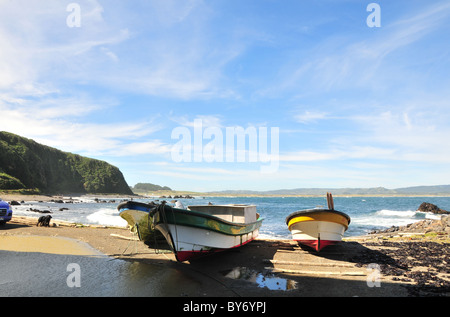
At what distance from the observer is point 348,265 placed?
11523 mm

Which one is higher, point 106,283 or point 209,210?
point 209,210

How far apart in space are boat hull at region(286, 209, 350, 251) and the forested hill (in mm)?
89543

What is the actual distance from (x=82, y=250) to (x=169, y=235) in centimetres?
645

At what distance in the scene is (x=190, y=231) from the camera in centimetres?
1103

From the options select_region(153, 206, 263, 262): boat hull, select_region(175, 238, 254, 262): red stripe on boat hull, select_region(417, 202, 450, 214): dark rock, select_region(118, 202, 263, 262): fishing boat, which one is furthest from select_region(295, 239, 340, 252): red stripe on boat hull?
select_region(417, 202, 450, 214): dark rock

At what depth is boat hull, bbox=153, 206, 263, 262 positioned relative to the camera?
35.0 feet

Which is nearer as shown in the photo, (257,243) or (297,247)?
(297,247)

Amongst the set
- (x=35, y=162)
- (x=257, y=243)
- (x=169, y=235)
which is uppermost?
(x=35, y=162)

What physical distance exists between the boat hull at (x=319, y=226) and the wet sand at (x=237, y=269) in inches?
29.4

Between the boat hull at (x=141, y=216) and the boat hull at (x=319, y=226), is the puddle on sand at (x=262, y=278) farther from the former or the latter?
the boat hull at (x=141, y=216)

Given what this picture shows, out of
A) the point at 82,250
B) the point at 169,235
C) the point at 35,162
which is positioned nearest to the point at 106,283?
the point at 169,235

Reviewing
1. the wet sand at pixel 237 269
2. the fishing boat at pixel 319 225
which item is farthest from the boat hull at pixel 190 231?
the fishing boat at pixel 319 225
